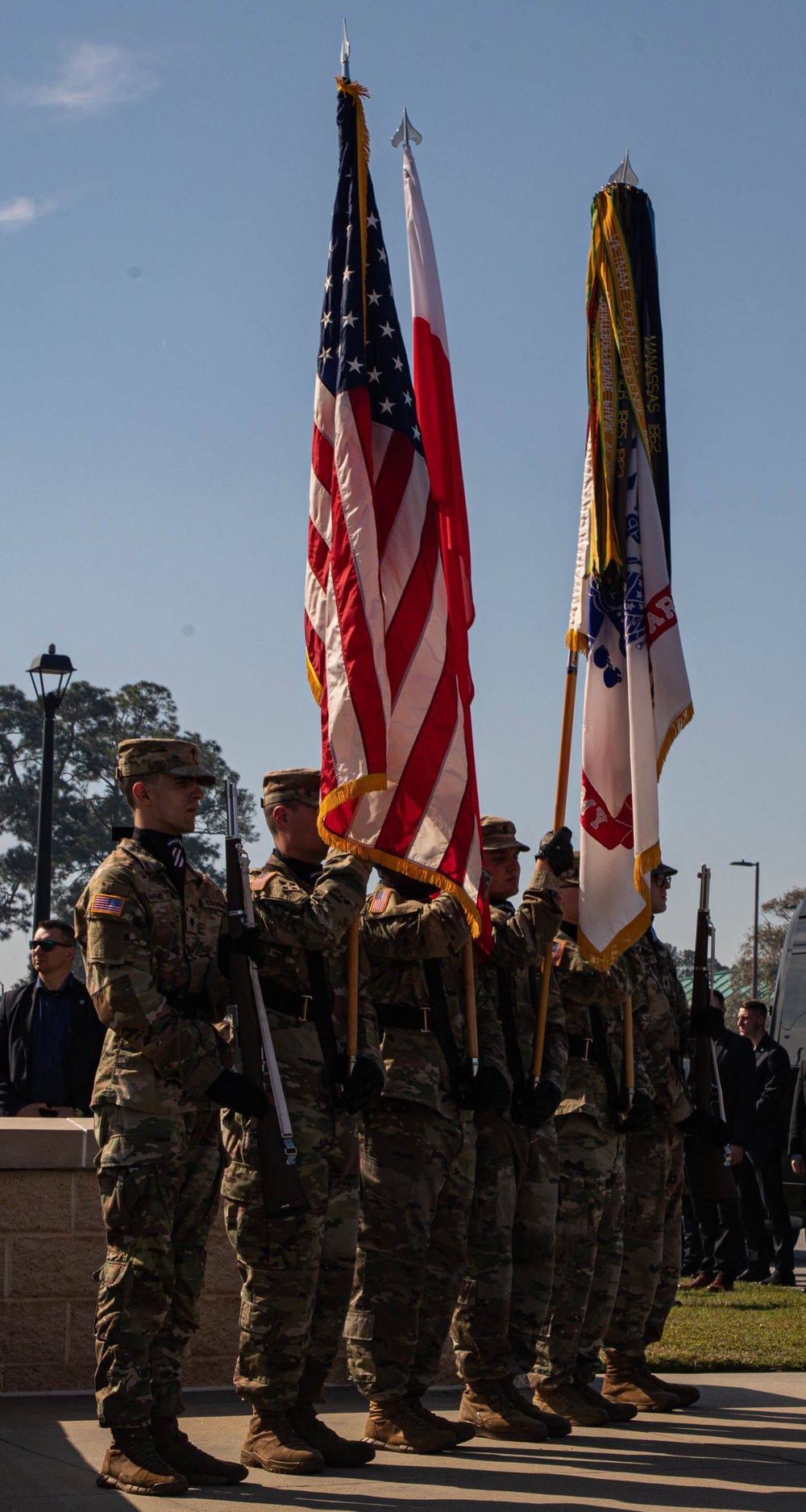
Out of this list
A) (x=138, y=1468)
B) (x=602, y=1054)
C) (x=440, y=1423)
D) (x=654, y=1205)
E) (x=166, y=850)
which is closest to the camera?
(x=138, y=1468)

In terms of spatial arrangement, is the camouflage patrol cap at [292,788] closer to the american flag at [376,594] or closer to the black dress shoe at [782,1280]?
the american flag at [376,594]

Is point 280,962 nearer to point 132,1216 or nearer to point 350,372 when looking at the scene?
point 132,1216

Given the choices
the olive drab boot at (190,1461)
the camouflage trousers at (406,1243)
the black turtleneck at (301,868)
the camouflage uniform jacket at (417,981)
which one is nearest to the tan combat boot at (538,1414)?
the camouflage trousers at (406,1243)

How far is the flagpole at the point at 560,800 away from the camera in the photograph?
640cm

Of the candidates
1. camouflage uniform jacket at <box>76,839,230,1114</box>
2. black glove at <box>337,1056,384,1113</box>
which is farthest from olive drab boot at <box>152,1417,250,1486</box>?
black glove at <box>337,1056,384,1113</box>

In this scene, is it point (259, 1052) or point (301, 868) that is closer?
point (259, 1052)

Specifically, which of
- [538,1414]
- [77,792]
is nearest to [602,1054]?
[538,1414]

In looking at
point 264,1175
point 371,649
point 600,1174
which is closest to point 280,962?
point 264,1175

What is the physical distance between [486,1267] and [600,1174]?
78 centimetres

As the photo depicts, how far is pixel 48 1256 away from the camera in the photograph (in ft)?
21.3

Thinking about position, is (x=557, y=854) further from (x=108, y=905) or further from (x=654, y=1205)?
(x=108, y=905)

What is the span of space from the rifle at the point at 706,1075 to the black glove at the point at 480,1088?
162 cm

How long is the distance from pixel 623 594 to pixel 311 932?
2.72 meters

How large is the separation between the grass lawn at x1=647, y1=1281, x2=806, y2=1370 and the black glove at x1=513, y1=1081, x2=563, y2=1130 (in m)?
2.19
